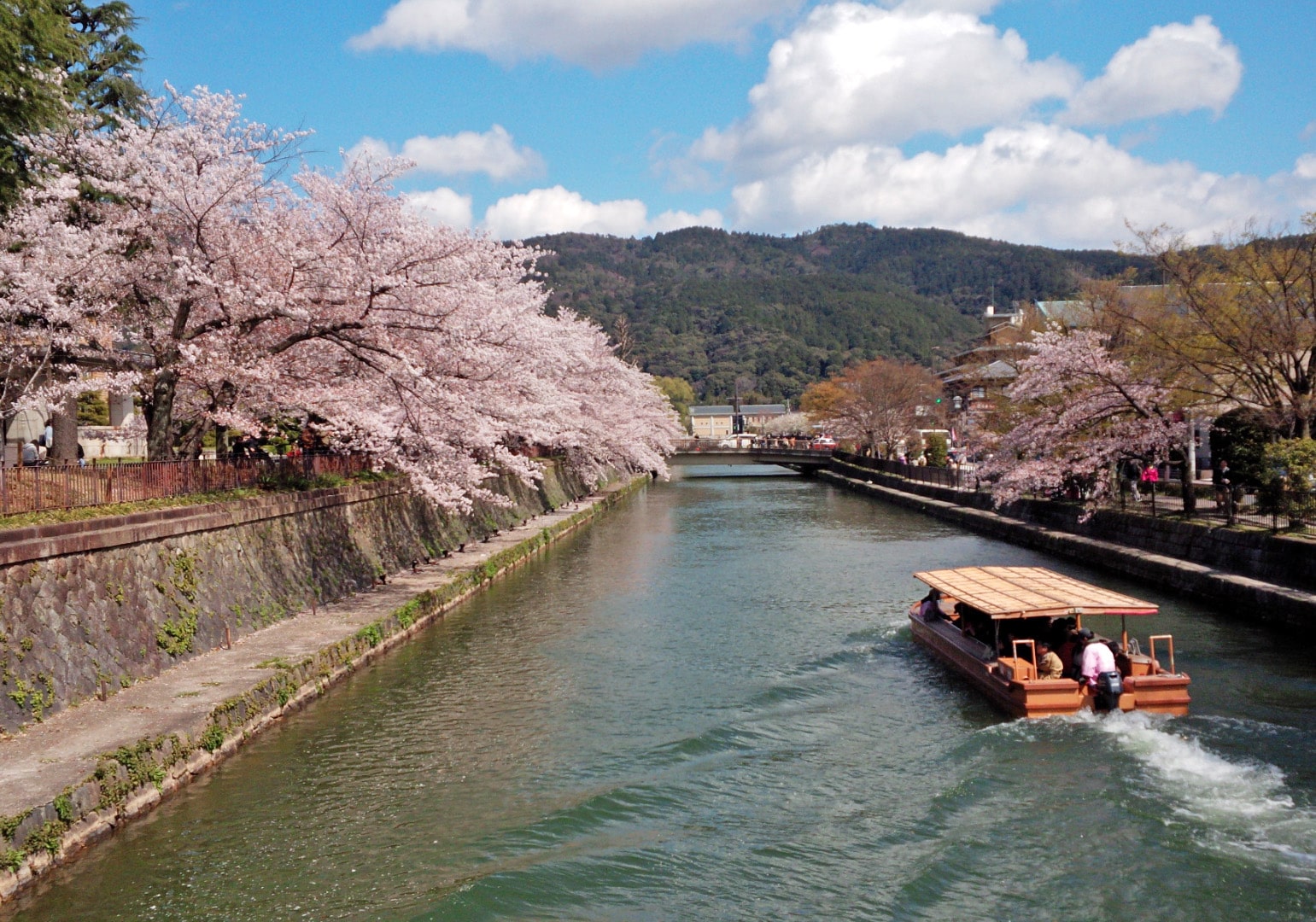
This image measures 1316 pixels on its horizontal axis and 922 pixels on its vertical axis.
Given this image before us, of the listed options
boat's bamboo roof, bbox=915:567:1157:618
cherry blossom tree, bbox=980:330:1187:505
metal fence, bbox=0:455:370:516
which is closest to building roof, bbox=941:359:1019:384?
cherry blossom tree, bbox=980:330:1187:505

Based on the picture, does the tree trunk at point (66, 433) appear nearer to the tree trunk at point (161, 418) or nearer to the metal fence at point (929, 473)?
the tree trunk at point (161, 418)

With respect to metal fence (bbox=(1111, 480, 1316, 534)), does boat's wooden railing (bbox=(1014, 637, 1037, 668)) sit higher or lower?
lower

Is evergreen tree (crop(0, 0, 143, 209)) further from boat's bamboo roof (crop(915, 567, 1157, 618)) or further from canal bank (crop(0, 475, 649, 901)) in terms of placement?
boat's bamboo roof (crop(915, 567, 1157, 618))

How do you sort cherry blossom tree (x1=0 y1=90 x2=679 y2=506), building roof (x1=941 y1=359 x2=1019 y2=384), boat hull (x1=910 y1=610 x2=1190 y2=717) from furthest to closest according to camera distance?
building roof (x1=941 y1=359 x2=1019 y2=384), cherry blossom tree (x1=0 y1=90 x2=679 y2=506), boat hull (x1=910 y1=610 x2=1190 y2=717)

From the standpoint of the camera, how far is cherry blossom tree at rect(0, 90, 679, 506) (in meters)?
16.8

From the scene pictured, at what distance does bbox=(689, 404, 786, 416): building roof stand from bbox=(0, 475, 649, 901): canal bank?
14885 cm

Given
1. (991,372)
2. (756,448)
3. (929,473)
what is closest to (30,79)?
(929,473)

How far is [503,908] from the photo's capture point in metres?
9.04

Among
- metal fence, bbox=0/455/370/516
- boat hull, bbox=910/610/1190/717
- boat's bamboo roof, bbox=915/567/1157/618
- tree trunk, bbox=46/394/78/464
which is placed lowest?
boat hull, bbox=910/610/1190/717

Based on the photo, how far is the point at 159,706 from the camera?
481 inches

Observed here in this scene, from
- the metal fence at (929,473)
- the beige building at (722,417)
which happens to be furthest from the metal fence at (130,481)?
the beige building at (722,417)

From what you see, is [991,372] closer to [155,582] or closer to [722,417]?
[155,582]

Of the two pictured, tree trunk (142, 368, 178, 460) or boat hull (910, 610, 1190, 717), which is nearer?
boat hull (910, 610, 1190, 717)

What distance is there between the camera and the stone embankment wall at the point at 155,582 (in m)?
11.5
